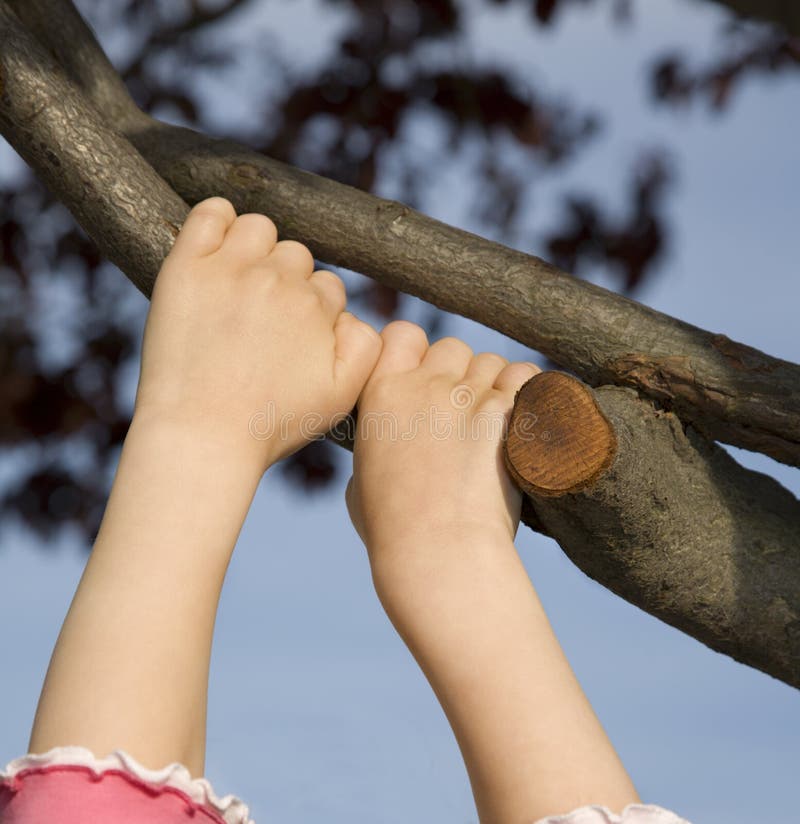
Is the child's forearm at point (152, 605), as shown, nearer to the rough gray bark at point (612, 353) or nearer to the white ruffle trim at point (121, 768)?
the white ruffle trim at point (121, 768)

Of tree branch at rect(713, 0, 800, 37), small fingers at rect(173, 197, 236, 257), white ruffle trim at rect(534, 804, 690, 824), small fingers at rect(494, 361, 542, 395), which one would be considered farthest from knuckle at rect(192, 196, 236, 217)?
tree branch at rect(713, 0, 800, 37)

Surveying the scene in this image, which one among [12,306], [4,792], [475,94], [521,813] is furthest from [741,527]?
[12,306]

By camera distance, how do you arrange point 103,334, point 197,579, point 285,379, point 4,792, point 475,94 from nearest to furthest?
point 4,792 < point 197,579 < point 285,379 < point 475,94 < point 103,334

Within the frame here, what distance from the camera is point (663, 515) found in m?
1.32

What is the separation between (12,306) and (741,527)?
254 cm

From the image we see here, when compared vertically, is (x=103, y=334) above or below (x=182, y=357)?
above

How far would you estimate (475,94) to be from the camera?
289 cm

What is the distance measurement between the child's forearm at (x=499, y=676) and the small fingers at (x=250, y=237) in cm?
48

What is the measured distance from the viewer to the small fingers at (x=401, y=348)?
1473 millimetres

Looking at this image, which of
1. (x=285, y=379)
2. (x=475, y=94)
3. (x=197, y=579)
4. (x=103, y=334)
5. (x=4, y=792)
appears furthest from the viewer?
(x=103, y=334)

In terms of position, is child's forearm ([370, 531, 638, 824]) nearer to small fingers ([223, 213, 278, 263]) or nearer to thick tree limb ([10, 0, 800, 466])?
thick tree limb ([10, 0, 800, 466])

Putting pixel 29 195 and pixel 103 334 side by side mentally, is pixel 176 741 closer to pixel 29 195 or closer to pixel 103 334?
pixel 103 334

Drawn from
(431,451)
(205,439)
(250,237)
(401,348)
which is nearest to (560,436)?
(431,451)

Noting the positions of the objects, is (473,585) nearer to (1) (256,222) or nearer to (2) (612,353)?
Result: (2) (612,353)
